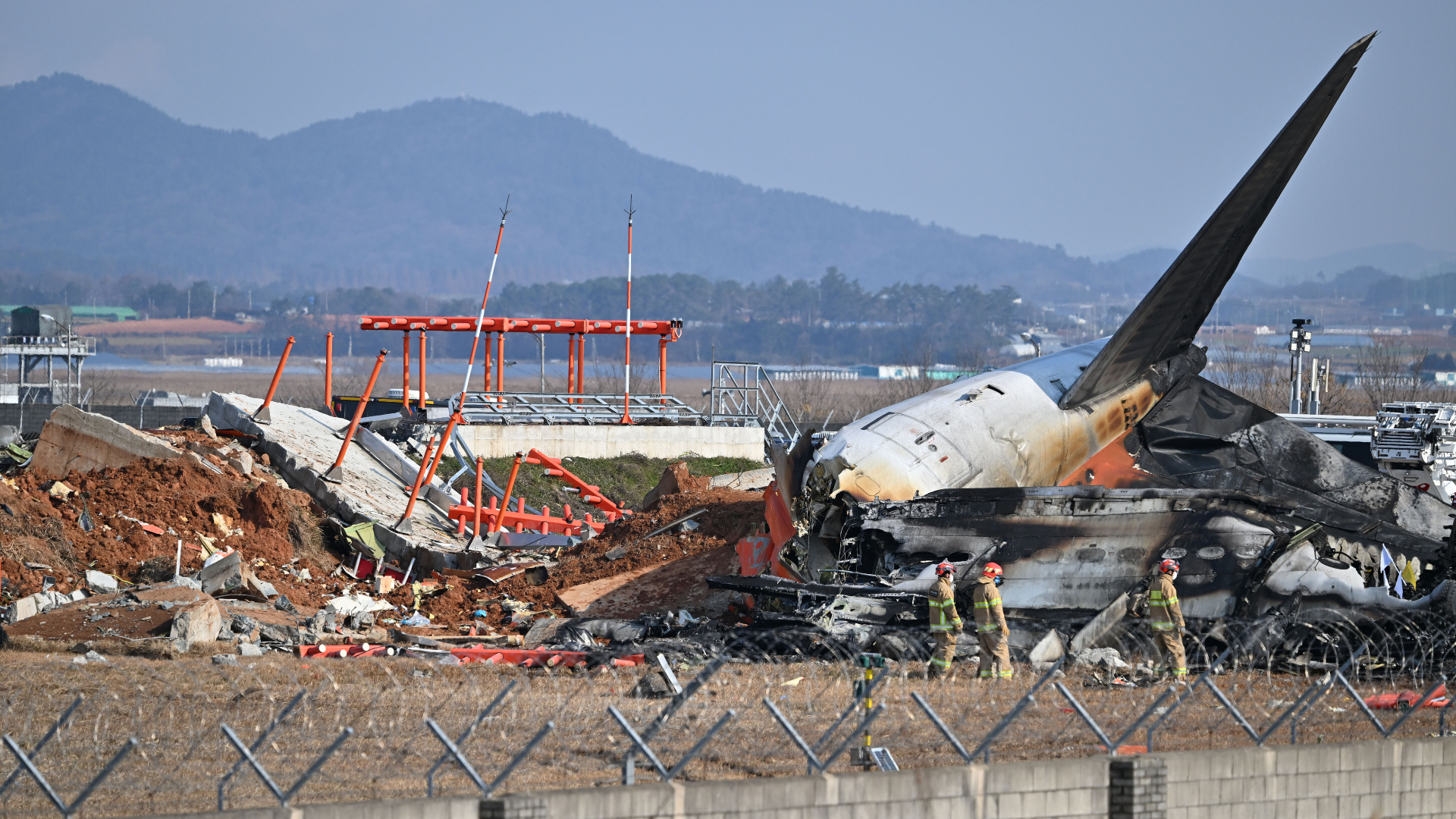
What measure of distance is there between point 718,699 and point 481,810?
4554mm

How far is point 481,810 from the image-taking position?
9.28m

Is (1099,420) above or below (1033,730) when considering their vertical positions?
above

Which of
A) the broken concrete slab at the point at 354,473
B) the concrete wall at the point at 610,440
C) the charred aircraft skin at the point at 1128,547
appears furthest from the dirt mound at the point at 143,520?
the concrete wall at the point at 610,440

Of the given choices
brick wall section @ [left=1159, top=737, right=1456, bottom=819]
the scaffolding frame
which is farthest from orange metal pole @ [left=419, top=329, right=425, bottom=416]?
brick wall section @ [left=1159, top=737, right=1456, bottom=819]

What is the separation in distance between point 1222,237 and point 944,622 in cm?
1165

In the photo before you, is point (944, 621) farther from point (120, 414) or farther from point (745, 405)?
point (120, 414)

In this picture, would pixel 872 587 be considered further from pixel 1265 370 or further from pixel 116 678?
pixel 1265 370

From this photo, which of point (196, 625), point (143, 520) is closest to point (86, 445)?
point (143, 520)

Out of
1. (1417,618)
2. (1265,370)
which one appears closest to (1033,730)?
(1417,618)

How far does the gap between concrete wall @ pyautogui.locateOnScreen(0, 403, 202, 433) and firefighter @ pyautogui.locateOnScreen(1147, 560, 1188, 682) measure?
1325 inches

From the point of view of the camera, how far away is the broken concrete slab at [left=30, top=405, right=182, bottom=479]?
28.1 meters

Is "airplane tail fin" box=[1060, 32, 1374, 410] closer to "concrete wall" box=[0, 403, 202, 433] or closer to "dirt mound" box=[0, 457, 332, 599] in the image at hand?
"dirt mound" box=[0, 457, 332, 599]

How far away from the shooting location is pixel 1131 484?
2416 cm

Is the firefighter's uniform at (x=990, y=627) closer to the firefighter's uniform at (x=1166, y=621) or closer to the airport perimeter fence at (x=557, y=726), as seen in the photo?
the airport perimeter fence at (x=557, y=726)
